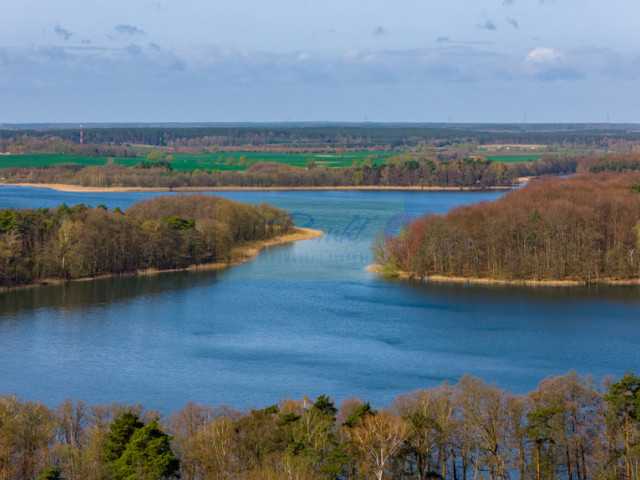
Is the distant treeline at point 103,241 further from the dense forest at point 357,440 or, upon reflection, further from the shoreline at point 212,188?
the shoreline at point 212,188

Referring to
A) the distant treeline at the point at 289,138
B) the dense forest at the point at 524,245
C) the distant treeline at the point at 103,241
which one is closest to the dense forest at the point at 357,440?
the dense forest at the point at 524,245

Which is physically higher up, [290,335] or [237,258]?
[237,258]

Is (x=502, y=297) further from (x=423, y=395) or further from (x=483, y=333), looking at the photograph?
(x=423, y=395)

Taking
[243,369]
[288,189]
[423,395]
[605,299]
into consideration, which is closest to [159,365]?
[243,369]

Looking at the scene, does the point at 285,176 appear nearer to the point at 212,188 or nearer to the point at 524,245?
the point at 212,188

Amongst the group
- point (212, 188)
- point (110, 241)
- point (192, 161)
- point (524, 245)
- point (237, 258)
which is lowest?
point (237, 258)

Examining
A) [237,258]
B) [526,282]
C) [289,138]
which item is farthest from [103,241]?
[289,138]
